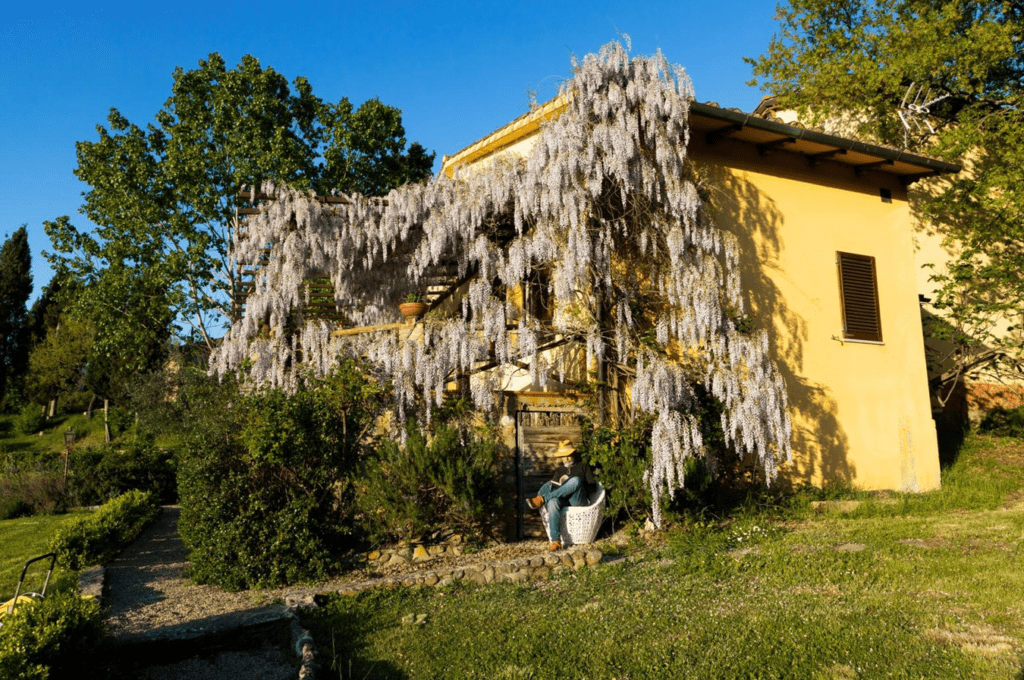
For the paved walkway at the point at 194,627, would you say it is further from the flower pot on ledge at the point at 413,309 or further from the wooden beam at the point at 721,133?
the wooden beam at the point at 721,133

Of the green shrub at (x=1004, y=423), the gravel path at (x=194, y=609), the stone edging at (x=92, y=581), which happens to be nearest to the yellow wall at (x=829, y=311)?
the green shrub at (x=1004, y=423)

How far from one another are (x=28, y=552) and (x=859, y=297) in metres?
12.7

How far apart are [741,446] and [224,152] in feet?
60.0

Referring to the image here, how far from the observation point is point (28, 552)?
10.5 metres

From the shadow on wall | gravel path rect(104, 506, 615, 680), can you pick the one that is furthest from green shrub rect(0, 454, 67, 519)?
the shadow on wall

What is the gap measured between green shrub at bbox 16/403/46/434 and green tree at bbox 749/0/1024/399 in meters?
31.7

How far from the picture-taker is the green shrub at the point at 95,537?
902 cm

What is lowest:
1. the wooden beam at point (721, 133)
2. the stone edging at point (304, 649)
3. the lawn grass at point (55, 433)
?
the stone edging at point (304, 649)

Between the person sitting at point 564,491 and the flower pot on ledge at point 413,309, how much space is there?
2665 mm

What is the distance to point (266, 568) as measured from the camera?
758cm

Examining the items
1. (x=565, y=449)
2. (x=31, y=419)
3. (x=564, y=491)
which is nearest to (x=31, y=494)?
(x=565, y=449)

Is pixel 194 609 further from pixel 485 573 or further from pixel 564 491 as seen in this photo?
pixel 564 491

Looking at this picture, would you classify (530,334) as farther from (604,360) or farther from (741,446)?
(741,446)

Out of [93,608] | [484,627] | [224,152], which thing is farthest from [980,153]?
[224,152]
